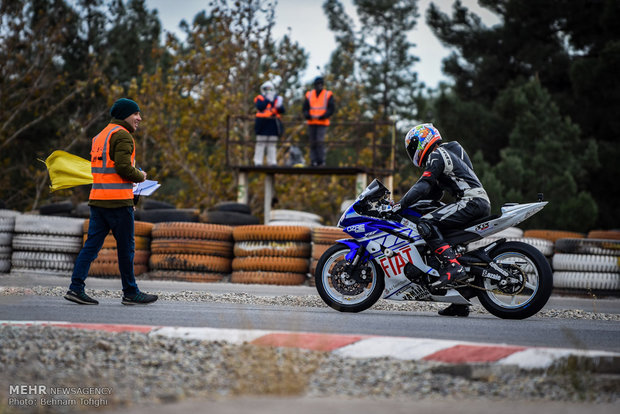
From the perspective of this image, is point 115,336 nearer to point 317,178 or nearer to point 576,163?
point 576,163

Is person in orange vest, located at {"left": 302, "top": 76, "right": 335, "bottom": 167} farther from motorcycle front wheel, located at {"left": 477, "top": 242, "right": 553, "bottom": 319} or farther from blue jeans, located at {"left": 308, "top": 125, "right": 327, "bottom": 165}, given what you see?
motorcycle front wheel, located at {"left": 477, "top": 242, "right": 553, "bottom": 319}

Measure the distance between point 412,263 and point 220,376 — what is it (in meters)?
4.04

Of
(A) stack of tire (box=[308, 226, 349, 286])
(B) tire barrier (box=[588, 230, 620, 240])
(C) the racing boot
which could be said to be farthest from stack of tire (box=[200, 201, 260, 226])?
(C) the racing boot

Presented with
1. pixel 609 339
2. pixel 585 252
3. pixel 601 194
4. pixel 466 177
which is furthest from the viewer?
pixel 601 194

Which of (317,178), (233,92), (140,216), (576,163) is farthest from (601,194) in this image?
(140,216)

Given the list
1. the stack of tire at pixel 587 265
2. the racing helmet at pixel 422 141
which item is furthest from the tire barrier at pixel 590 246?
the racing helmet at pixel 422 141

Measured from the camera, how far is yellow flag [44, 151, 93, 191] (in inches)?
380

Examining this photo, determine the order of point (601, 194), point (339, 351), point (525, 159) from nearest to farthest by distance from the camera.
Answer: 1. point (339, 351)
2. point (525, 159)
3. point (601, 194)

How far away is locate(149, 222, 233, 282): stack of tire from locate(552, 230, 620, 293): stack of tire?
6.19 m

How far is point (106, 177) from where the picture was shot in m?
8.51

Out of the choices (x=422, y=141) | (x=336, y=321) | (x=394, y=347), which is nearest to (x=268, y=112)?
(x=422, y=141)

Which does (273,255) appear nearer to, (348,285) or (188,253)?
(188,253)

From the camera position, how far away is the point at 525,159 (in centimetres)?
2516

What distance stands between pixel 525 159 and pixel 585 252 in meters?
10.5
